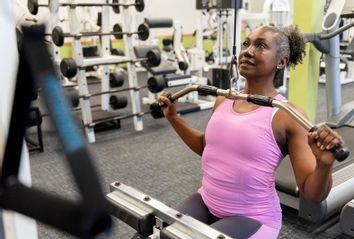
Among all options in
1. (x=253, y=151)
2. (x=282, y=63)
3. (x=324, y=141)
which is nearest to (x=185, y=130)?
(x=253, y=151)

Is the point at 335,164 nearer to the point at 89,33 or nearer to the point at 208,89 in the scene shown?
the point at 208,89

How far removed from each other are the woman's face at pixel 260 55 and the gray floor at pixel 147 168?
124cm

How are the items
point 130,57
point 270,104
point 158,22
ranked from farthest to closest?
point 158,22, point 130,57, point 270,104

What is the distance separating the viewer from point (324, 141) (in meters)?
1.17

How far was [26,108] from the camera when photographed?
461 millimetres

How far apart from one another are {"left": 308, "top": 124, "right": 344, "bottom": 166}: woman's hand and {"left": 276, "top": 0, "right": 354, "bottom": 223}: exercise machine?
3.72 ft

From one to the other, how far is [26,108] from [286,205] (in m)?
2.44

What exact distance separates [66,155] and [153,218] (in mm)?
1226

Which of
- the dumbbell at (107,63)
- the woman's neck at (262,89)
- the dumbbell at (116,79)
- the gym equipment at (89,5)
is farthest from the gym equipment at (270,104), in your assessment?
the dumbbell at (116,79)

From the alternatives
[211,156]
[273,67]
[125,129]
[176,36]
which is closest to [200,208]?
[211,156]

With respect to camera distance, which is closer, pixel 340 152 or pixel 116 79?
pixel 340 152

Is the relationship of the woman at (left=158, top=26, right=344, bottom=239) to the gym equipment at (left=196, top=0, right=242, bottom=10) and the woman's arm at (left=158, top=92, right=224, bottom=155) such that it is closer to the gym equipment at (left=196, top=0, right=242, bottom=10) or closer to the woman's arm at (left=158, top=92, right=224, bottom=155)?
the woman's arm at (left=158, top=92, right=224, bottom=155)

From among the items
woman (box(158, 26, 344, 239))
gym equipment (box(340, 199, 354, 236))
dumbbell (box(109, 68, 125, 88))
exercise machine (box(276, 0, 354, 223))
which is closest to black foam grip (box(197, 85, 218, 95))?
woman (box(158, 26, 344, 239))

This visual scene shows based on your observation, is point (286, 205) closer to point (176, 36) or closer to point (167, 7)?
point (176, 36)
